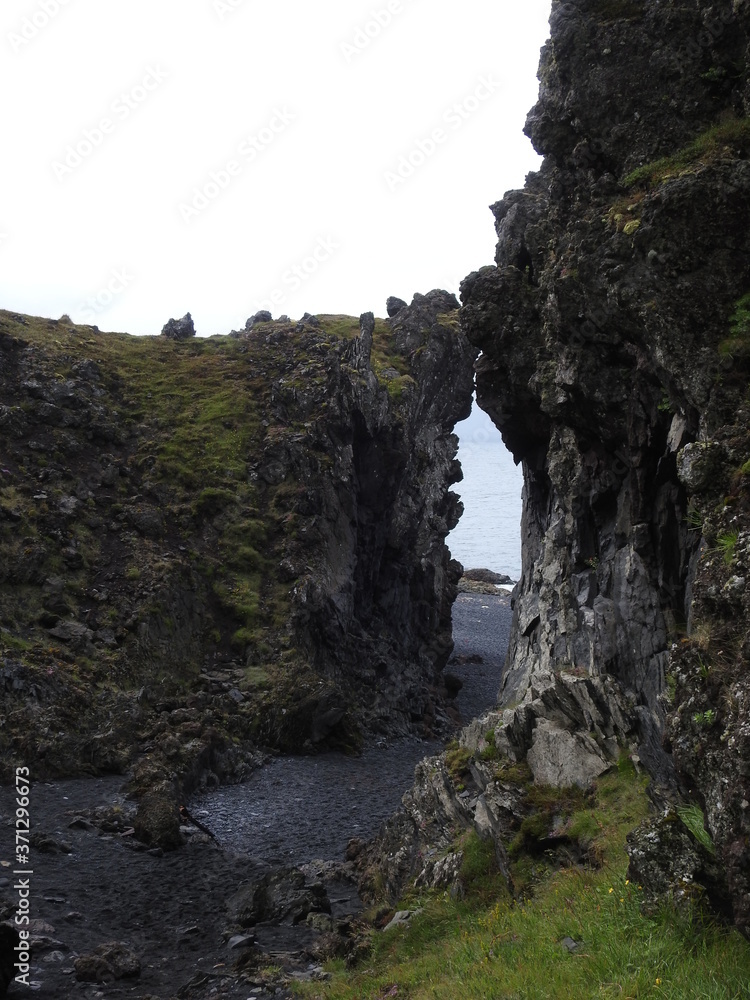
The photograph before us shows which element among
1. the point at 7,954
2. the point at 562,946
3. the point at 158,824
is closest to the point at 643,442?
the point at 562,946

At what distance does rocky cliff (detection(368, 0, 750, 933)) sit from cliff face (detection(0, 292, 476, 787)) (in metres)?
20.0

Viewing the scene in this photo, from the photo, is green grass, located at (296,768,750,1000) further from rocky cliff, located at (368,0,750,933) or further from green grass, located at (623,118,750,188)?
green grass, located at (623,118,750,188)

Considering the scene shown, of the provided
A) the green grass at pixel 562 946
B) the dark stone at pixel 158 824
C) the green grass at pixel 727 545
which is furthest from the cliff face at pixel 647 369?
the dark stone at pixel 158 824

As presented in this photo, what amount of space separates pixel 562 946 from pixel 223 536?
47303 mm

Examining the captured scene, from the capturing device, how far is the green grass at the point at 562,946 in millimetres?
9188

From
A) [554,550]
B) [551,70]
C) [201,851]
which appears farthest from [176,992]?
[551,70]

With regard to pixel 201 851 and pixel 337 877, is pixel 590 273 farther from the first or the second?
pixel 201 851

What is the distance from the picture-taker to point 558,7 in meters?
24.7

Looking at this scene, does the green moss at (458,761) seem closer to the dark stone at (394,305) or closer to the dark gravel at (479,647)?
the dark gravel at (479,647)

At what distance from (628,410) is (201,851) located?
919 inches

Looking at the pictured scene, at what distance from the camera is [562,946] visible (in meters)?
11.1

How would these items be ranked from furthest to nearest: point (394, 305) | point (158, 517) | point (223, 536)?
point (394, 305), point (223, 536), point (158, 517)

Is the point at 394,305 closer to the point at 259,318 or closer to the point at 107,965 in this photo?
the point at 259,318

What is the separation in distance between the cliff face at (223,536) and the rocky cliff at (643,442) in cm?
1999
